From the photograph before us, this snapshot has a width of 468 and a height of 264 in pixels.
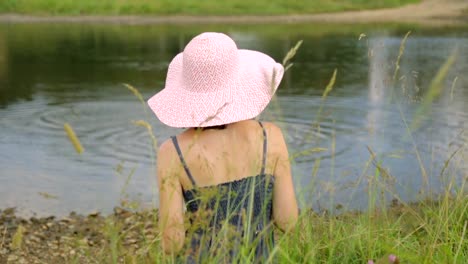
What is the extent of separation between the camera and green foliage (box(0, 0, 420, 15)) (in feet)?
107

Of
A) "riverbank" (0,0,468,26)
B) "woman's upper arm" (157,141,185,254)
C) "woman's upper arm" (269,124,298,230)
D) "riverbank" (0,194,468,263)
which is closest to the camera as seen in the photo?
"woman's upper arm" (157,141,185,254)

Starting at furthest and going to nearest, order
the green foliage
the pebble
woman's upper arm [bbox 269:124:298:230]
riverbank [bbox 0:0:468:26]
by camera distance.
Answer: the green foliage < riverbank [bbox 0:0:468:26] < the pebble < woman's upper arm [bbox 269:124:298:230]

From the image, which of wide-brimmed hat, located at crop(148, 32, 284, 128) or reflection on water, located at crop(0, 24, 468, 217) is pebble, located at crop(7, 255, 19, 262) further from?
wide-brimmed hat, located at crop(148, 32, 284, 128)

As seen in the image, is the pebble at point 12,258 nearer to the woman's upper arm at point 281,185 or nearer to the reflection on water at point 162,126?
the reflection on water at point 162,126

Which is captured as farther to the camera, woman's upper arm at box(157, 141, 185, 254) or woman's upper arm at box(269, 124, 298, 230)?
woman's upper arm at box(269, 124, 298, 230)

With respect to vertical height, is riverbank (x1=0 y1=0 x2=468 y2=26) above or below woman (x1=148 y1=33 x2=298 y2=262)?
below

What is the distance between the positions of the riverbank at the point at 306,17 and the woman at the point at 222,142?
28.4 m

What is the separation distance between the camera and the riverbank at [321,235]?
313 centimetres

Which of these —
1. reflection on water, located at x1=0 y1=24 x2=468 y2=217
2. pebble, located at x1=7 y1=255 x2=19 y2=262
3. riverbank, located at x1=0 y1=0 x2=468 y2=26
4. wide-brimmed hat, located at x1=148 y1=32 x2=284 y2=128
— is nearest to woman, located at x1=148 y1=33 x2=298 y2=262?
wide-brimmed hat, located at x1=148 y1=32 x2=284 y2=128

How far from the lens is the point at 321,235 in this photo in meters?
3.86

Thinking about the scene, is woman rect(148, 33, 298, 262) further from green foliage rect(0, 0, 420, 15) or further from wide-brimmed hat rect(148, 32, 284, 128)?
green foliage rect(0, 0, 420, 15)

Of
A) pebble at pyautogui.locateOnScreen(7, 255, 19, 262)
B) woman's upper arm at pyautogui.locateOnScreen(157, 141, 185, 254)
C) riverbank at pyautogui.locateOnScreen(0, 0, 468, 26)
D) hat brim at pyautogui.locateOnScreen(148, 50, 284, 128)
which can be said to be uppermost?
hat brim at pyautogui.locateOnScreen(148, 50, 284, 128)

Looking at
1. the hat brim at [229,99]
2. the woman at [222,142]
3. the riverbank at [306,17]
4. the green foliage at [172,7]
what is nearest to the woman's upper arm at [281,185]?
the woman at [222,142]

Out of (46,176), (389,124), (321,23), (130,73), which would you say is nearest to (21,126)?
(46,176)
